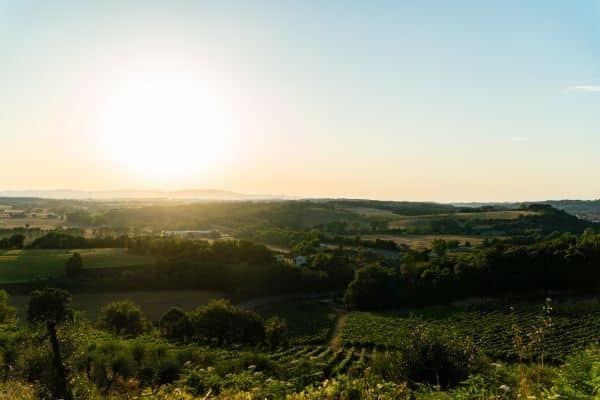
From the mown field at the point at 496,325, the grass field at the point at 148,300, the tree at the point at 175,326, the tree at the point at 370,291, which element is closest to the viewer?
the mown field at the point at 496,325

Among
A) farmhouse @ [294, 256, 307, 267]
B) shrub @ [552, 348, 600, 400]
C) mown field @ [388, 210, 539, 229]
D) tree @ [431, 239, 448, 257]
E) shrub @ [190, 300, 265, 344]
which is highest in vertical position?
shrub @ [552, 348, 600, 400]

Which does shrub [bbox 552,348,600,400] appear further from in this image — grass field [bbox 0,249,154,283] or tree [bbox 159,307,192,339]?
grass field [bbox 0,249,154,283]

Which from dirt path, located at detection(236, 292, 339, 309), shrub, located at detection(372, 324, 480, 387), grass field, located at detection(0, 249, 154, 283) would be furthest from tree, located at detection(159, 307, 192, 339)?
grass field, located at detection(0, 249, 154, 283)

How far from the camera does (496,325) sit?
4828 centimetres

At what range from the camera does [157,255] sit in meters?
87.5

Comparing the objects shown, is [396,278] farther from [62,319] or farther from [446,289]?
[62,319]

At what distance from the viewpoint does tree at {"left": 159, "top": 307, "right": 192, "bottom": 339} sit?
4472cm

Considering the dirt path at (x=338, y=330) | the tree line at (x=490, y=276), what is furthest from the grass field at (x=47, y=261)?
the tree line at (x=490, y=276)

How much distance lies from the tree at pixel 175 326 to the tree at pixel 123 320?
2.27 meters

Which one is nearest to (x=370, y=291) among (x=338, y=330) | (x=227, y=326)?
(x=338, y=330)

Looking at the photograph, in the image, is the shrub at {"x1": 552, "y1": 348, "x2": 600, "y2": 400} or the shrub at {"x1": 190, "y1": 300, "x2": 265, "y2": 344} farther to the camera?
the shrub at {"x1": 190, "y1": 300, "x2": 265, "y2": 344}

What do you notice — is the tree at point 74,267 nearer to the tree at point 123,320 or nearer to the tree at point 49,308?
the tree at point 123,320

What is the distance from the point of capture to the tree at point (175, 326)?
44.7 meters

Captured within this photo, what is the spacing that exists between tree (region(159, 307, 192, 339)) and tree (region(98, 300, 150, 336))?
227 centimetres
